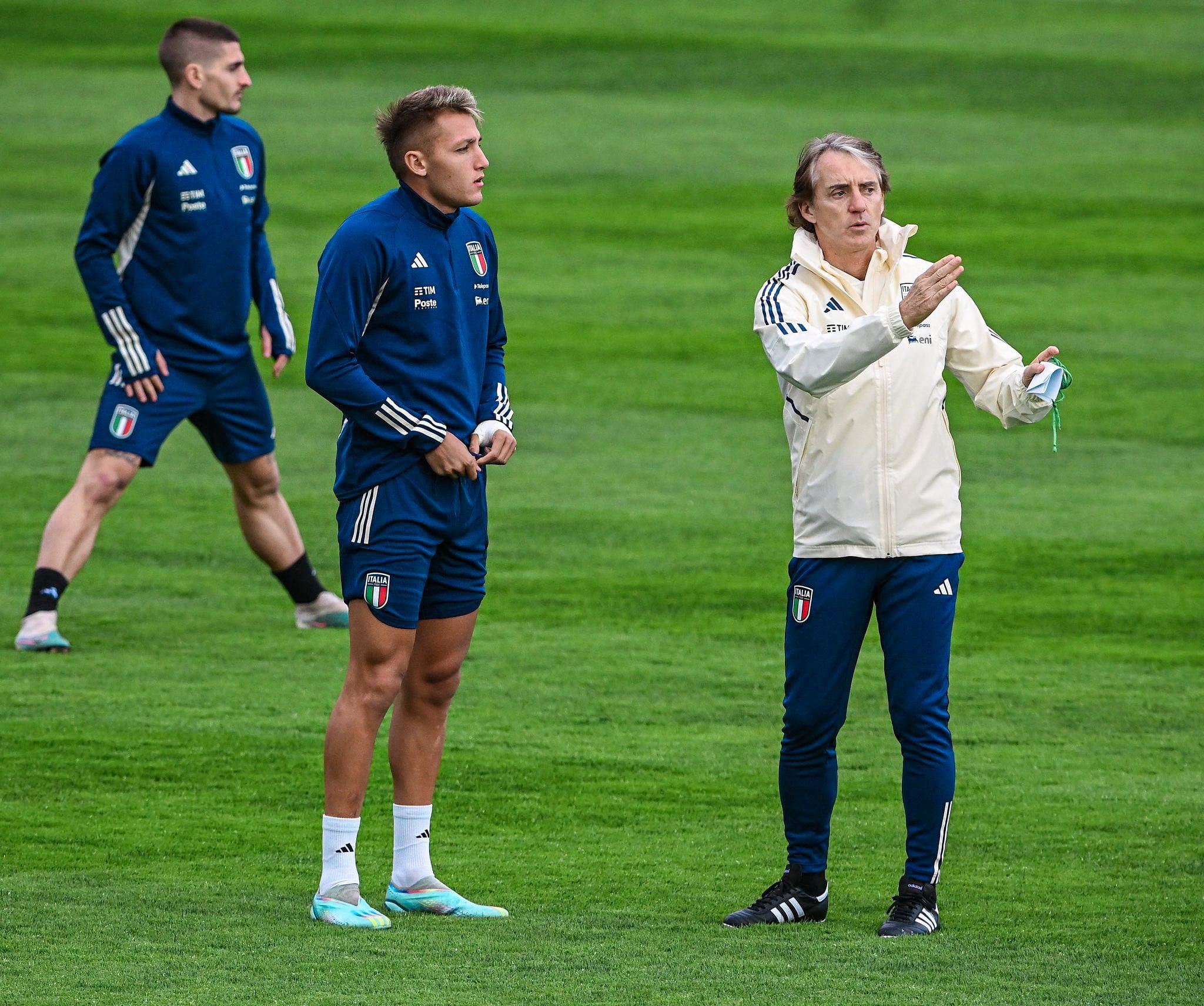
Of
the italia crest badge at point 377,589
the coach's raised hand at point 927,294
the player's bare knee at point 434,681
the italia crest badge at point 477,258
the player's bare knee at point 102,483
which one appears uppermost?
the italia crest badge at point 477,258

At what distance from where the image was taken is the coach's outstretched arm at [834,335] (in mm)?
4746

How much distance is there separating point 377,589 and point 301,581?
3419mm

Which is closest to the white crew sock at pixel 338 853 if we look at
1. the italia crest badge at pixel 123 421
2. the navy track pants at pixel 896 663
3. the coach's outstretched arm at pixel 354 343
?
the coach's outstretched arm at pixel 354 343

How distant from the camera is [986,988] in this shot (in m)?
4.52

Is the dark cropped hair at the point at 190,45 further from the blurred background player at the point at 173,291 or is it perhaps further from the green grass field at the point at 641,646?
the green grass field at the point at 641,646

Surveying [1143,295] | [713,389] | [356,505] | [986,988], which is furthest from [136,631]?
[1143,295]

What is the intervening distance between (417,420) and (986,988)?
1.81 metres

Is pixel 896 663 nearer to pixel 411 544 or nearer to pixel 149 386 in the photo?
pixel 411 544

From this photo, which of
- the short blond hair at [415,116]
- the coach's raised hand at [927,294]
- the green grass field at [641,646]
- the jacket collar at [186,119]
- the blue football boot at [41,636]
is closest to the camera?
the coach's raised hand at [927,294]

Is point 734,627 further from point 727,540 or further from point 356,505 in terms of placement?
point 356,505

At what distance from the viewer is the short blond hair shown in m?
5.11

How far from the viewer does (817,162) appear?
511 centimetres

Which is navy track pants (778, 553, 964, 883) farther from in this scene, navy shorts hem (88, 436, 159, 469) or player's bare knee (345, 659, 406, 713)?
navy shorts hem (88, 436, 159, 469)

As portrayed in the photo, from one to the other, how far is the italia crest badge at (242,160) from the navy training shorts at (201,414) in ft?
2.22
